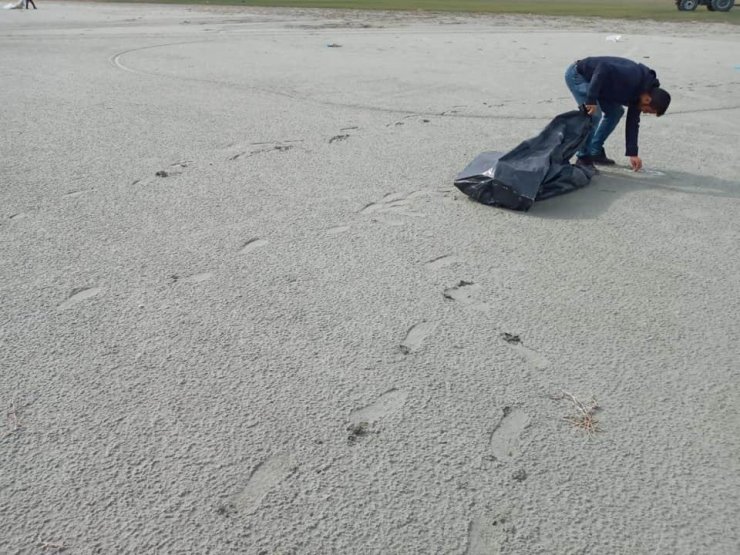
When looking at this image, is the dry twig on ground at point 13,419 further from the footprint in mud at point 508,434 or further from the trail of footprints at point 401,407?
the footprint in mud at point 508,434

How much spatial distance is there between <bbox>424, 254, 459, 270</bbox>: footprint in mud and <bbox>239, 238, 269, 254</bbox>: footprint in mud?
0.97 metres

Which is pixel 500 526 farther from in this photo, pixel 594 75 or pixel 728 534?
pixel 594 75

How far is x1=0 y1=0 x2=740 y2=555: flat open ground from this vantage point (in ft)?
6.73

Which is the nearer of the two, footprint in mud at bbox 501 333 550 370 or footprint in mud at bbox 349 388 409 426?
footprint in mud at bbox 349 388 409 426

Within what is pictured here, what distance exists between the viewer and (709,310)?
3271 millimetres

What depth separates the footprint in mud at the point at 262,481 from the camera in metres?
2.06

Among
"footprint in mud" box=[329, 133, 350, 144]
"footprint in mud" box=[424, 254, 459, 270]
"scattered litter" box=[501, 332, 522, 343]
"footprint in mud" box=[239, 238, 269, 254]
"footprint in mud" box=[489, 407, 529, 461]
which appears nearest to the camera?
"footprint in mud" box=[489, 407, 529, 461]

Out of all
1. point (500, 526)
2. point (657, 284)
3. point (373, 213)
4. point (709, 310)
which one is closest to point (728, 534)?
point (500, 526)

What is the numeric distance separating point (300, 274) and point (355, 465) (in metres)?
1.45

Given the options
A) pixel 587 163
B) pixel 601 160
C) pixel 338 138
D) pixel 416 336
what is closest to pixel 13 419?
pixel 416 336

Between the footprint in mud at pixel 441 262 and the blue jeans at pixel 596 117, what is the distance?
2322 mm

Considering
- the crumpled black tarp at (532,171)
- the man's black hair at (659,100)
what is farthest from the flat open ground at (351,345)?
the man's black hair at (659,100)

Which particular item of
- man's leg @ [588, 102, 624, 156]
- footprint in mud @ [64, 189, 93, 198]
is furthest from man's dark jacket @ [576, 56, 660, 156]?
footprint in mud @ [64, 189, 93, 198]

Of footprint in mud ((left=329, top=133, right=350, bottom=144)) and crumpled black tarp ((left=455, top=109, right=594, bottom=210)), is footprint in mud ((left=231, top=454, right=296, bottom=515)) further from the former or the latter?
footprint in mud ((left=329, top=133, right=350, bottom=144))
